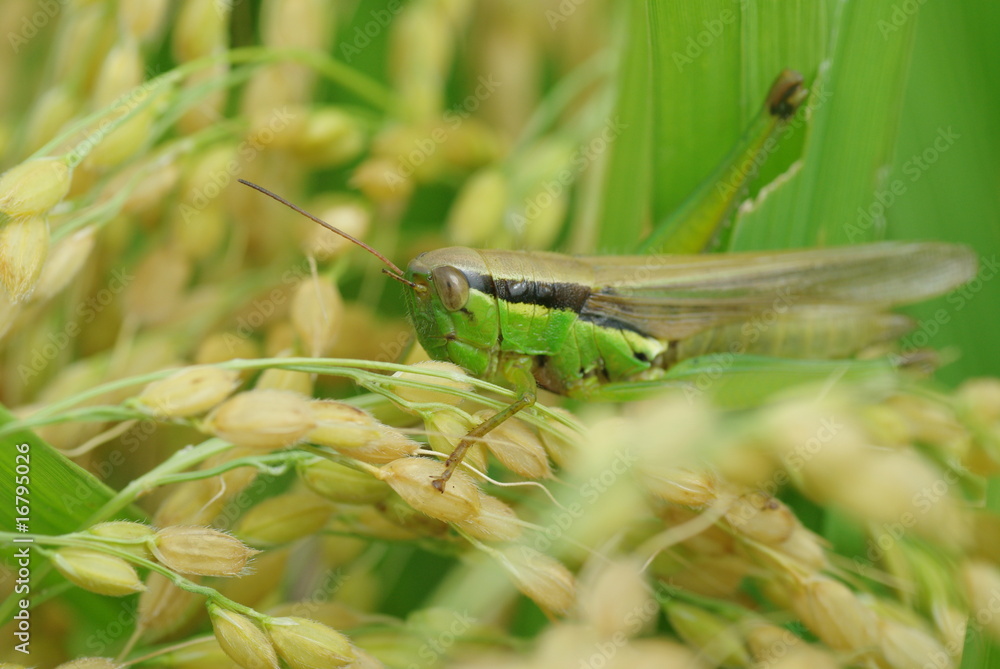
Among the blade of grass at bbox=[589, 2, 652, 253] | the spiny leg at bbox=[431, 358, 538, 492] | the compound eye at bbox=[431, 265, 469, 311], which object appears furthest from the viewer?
the blade of grass at bbox=[589, 2, 652, 253]

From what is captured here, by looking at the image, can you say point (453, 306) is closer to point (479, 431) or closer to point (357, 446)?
point (479, 431)

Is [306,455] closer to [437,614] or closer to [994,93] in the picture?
[437,614]

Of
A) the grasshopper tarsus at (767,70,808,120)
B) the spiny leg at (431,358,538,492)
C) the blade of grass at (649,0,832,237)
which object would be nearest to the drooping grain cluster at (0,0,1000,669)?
the spiny leg at (431,358,538,492)

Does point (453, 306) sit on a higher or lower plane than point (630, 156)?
lower

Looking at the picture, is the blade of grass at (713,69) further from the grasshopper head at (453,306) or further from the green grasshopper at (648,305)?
the grasshopper head at (453,306)

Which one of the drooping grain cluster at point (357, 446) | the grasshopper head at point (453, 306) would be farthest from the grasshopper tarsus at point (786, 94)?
the grasshopper head at point (453, 306)

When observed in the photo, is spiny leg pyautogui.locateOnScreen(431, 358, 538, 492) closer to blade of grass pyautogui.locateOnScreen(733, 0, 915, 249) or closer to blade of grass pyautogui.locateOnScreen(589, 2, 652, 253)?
blade of grass pyautogui.locateOnScreen(589, 2, 652, 253)

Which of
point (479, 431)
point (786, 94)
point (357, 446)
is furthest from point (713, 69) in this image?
point (357, 446)
